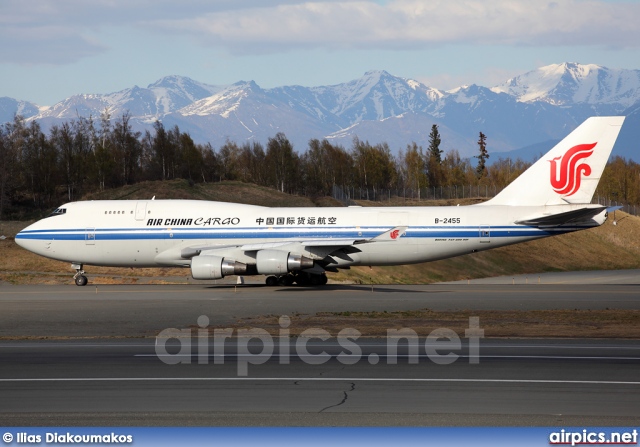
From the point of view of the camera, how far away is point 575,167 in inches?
1526

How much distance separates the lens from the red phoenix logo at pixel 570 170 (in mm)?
38688

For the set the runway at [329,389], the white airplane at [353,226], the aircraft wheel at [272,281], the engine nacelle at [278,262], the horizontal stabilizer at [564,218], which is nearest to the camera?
the runway at [329,389]

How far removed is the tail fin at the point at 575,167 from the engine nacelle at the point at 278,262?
11.5 metres

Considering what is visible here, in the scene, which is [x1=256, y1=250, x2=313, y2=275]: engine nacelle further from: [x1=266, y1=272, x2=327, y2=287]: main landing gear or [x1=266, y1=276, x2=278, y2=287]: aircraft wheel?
[x1=266, y1=276, x2=278, y2=287]: aircraft wheel

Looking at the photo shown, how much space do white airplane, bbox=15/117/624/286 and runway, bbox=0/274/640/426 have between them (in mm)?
13177

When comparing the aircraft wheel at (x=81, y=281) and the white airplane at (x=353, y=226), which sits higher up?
the white airplane at (x=353, y=226)

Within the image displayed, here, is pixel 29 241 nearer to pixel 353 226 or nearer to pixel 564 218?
pixel 353 226

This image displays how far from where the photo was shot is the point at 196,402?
13141 millimetres

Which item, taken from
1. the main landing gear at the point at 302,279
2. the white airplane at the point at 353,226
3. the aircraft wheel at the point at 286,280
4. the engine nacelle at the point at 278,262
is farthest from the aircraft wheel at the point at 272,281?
the engine nacelle at the point at 278,262

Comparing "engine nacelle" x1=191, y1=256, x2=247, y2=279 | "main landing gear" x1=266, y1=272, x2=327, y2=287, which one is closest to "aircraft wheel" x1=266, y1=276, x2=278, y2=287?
"main landing gear" x1=266, y1=272, x2=327, y2=287

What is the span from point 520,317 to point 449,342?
6.46 m

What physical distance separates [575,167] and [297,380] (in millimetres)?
27469

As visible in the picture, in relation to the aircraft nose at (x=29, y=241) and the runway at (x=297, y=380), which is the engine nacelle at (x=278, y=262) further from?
the aircraft nose at (x=29, y=241)

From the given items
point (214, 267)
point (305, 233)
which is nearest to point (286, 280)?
point (305, 233)
